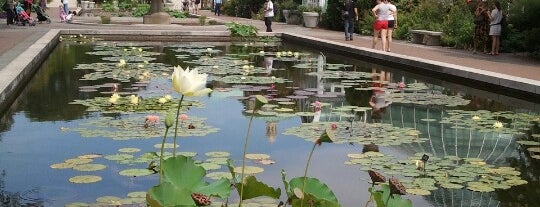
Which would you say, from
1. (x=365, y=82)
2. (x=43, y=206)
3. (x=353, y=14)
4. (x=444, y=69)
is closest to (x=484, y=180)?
(x=43, y=206)

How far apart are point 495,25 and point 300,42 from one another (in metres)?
5.99

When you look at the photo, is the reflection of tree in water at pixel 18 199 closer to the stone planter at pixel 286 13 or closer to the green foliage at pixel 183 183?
the green foliage at pixel 183 183

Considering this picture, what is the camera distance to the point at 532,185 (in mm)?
5328

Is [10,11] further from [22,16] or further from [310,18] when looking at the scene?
[310,18]

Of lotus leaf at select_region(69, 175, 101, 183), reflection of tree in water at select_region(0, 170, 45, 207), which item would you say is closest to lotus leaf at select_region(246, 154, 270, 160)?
lotus leaf at select_region(69, 175, 101, 183)

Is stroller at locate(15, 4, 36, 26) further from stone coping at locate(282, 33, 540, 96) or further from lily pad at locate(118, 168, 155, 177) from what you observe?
lily pad at locate(118, 168, 155, 177)

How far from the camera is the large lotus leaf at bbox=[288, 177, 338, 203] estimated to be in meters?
2.93

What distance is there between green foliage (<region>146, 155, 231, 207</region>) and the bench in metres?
18.3

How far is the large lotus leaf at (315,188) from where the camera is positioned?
2.93 metres

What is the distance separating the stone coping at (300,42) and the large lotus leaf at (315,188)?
5974 millimetres

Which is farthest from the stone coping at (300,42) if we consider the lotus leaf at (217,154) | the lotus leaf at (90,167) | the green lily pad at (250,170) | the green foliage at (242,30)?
the green lily pad at (250,170)

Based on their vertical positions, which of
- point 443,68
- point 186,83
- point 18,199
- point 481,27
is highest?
point 186,83

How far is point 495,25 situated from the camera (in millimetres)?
16766

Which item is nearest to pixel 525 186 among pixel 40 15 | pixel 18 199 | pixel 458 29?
pixel 18 199
